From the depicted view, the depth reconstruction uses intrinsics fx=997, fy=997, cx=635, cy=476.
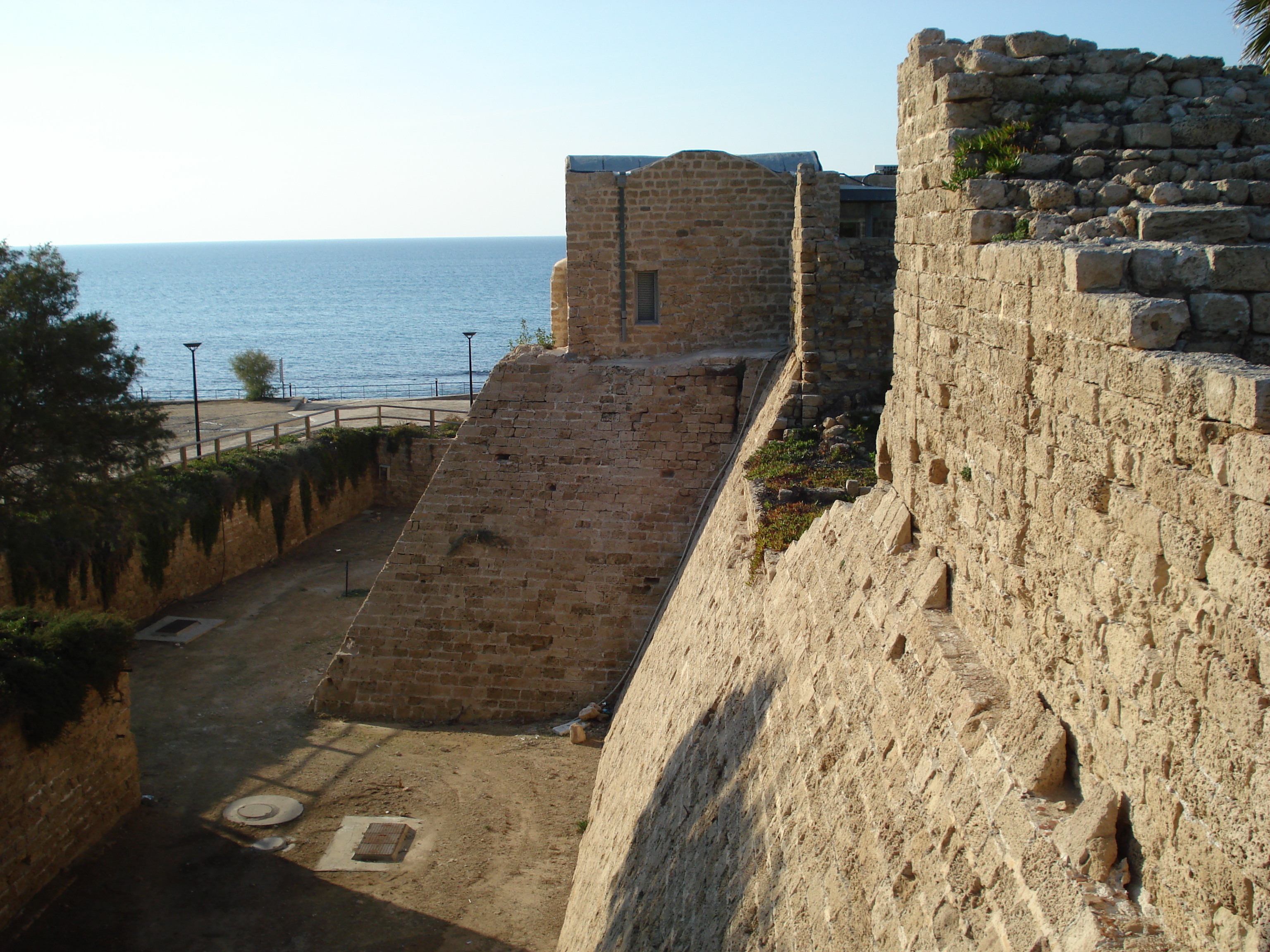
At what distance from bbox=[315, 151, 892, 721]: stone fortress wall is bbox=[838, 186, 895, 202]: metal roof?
1.04m

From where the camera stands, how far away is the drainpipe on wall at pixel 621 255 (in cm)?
1426

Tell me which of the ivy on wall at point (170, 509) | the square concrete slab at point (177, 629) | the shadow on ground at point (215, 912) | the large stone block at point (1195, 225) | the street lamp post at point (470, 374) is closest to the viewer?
the large stone block at point (1195, 225)

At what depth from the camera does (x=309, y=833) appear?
10891 millimetres

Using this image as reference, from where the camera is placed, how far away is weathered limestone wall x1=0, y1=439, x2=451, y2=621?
685 inches

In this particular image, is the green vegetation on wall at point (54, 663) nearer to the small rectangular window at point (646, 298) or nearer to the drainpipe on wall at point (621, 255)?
the drainpipe on wall at point (621, 255)

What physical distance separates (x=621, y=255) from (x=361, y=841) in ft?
27.7

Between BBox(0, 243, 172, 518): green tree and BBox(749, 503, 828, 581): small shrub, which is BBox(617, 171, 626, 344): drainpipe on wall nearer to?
BBox(749, 503, 828, 581): small shrub

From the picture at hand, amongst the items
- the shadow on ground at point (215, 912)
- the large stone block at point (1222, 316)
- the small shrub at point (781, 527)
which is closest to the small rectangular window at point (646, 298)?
the small shrub at point (781, 527)

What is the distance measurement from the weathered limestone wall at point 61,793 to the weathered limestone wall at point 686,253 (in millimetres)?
7611

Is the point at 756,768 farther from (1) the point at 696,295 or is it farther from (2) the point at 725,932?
(1) the point at 696,295

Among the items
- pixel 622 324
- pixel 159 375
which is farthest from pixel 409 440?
pixel 159 375

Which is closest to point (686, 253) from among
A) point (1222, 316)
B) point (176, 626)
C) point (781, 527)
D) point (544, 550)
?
point (544, 550)

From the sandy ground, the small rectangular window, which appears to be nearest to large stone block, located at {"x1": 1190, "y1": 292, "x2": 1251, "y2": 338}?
the sandy ground

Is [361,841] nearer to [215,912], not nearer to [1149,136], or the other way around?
[215,912]
